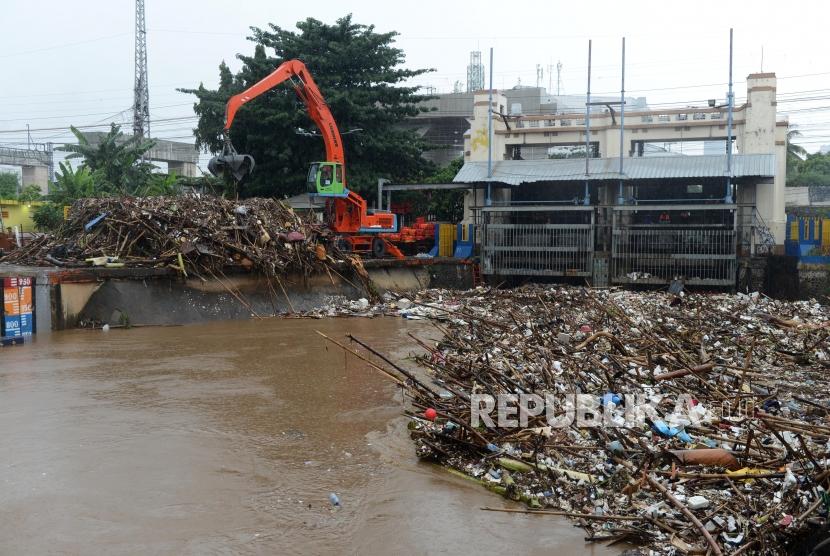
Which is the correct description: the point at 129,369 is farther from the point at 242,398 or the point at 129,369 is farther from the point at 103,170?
the point at 103,170

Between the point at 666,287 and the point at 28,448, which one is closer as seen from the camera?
the point at 28,448

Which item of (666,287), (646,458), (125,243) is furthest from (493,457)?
(666,287)

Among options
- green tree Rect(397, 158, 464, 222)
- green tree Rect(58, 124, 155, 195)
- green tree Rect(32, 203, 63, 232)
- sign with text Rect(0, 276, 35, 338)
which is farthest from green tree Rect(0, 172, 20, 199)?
sign with text Rect(0, 276, 35, 338)

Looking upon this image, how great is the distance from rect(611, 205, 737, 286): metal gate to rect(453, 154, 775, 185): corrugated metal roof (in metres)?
1.79

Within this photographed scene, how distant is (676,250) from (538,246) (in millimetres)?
3500

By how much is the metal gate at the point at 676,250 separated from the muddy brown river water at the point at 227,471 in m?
11.6

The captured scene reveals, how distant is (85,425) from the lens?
650 centimetres

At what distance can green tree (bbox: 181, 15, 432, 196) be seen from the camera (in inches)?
966

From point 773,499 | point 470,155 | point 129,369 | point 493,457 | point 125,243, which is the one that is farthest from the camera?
point 470,155

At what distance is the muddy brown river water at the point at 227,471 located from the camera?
4.29 meters

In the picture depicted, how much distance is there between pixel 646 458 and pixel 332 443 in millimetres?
2553

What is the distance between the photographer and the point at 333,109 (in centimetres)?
2461

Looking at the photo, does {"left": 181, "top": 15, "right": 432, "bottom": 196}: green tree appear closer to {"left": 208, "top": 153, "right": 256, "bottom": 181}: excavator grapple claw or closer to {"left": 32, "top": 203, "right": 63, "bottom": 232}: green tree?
{"left": 32, "top": 203, "right": 63, "bottom": 232}: green tree

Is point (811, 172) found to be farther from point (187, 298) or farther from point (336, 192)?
point (187, 298)
